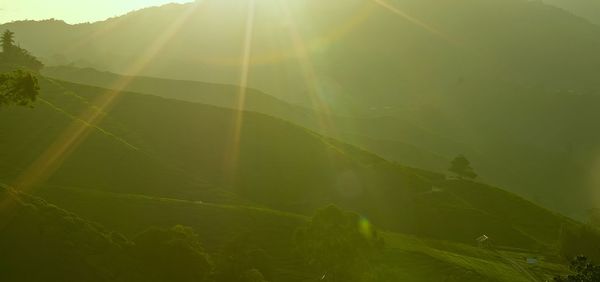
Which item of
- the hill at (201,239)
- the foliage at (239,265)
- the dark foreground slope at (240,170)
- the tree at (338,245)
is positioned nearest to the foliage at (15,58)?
the dark foreground slope at (240,170)

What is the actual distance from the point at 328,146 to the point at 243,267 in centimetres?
9220

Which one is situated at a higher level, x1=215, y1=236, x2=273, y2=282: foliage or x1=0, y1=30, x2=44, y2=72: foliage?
x1=0, y1=30, x2=44, y2=72: foliage

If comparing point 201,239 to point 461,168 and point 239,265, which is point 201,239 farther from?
point 461,168

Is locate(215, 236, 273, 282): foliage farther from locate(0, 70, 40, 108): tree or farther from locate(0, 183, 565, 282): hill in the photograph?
locate(0, 70, 40, 108): tree

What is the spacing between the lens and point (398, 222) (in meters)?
109

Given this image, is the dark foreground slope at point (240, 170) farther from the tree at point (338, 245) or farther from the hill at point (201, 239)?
the tree at point (338, 245)

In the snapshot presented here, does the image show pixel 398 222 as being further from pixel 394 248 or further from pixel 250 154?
pixel 250 154

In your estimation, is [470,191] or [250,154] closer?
[250,154]

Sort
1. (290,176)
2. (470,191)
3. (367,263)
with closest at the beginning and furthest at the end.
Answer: (367,263), (290,176), (470,191)

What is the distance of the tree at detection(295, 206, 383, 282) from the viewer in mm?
58250

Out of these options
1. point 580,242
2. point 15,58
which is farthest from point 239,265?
point 15,58

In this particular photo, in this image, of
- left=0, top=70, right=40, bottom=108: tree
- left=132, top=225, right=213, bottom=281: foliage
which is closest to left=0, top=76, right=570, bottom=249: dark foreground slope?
left=0, top=70, right=40, bottom=108: tree

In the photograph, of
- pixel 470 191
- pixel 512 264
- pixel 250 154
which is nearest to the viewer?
pixel 512 264

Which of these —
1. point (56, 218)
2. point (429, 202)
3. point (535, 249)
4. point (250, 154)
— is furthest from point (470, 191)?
point (56, 218)
